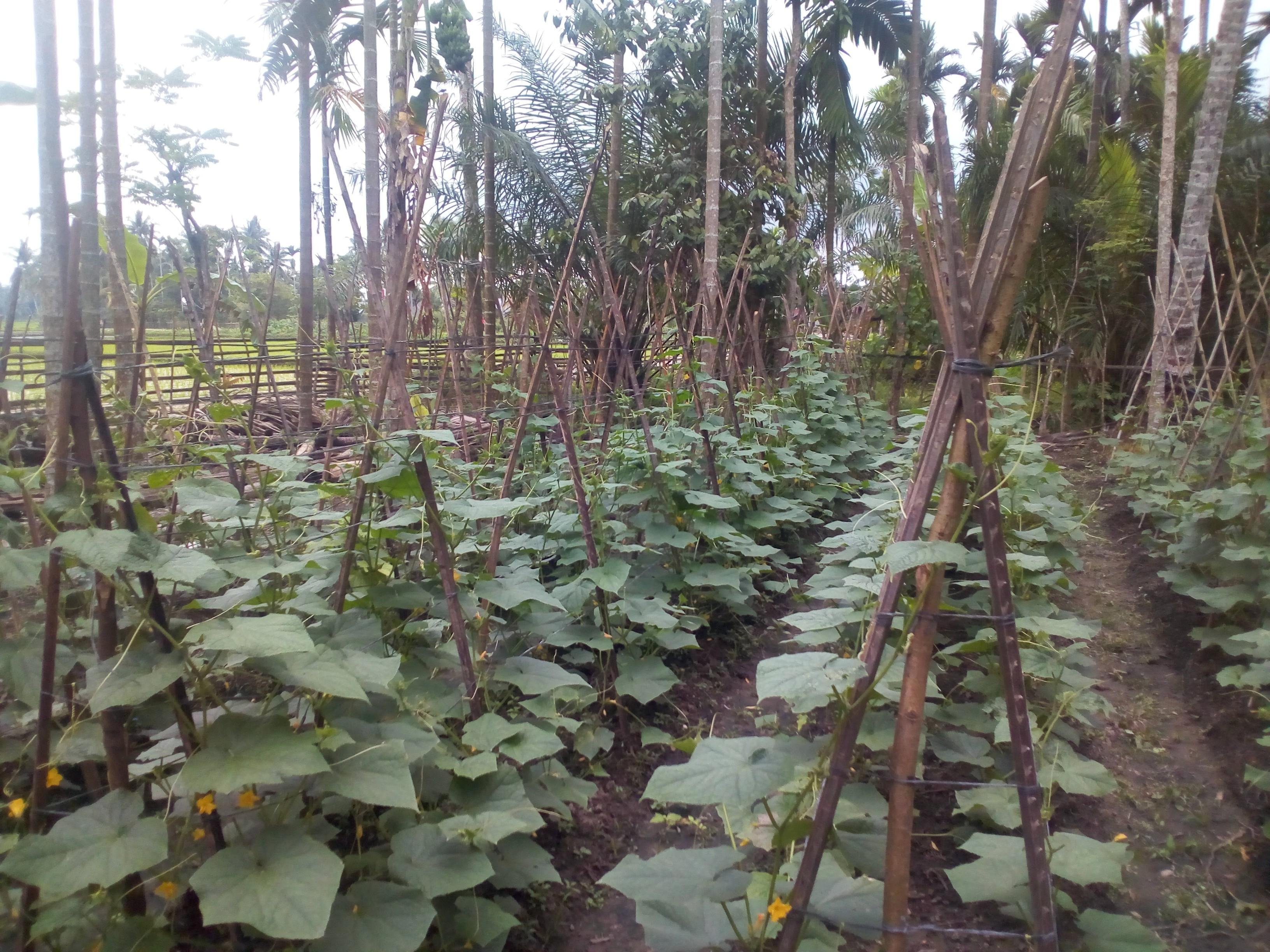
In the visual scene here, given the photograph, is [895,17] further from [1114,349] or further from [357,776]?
[357,776]

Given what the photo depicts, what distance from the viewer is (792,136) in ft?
31.3

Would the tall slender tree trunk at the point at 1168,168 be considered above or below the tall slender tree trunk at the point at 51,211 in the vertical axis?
above

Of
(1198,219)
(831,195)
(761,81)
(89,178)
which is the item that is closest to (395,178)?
(89,178)

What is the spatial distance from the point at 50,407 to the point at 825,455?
440 cm

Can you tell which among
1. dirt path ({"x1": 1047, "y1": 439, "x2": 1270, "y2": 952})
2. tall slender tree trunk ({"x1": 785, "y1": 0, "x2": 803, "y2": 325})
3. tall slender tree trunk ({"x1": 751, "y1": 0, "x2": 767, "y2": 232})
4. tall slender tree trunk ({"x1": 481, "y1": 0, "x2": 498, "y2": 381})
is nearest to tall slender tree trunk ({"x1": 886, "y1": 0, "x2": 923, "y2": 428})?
tall slender tree trunk ({"x1": 785, "y1": 0, "x2": 803, "y2": 325})

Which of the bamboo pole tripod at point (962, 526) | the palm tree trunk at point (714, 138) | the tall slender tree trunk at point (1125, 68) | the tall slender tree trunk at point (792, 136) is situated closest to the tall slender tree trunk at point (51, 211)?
the bamboo pole tripod at point (962, 526)

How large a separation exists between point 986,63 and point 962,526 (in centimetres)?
1096

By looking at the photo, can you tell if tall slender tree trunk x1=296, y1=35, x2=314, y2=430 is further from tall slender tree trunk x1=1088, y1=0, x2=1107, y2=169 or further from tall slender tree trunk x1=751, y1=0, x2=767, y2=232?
tall slender tree trunk x1=1088, y1=0, x2=1107, y2=169

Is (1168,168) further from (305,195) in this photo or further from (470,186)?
(305,195)

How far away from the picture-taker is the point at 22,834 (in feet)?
5.35

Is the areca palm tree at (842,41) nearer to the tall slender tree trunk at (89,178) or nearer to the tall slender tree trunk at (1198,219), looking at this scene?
the tall slender tree trunk at (1198,219)

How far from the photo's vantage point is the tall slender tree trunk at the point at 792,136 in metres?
8.75

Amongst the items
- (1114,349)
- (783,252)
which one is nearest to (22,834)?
(783,252)

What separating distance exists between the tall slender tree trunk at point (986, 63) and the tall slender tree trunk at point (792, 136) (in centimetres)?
226
